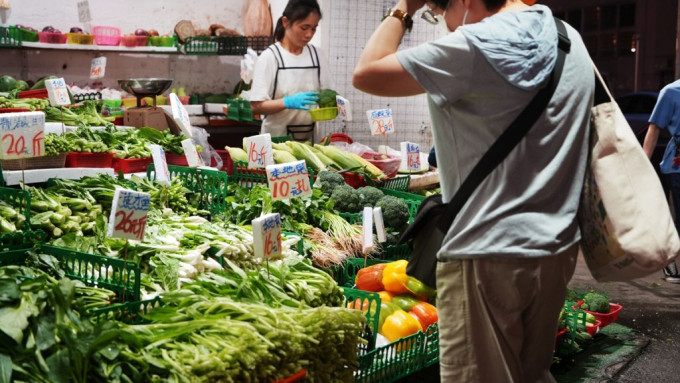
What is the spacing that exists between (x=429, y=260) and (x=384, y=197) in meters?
2.60

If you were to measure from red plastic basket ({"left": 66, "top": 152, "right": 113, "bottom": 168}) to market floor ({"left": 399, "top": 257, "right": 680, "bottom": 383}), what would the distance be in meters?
2.49

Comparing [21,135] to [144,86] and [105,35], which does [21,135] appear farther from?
[105,35]

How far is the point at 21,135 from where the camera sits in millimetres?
3734

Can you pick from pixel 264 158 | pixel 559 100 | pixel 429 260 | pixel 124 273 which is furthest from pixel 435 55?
pixel 264 158

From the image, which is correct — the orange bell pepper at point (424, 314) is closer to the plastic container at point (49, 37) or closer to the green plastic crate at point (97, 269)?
the green plastic crate at point (97, 269)

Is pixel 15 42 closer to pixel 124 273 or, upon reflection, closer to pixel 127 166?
pixel 127 166

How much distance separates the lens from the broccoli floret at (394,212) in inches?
216

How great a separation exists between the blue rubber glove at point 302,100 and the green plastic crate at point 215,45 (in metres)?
2.70

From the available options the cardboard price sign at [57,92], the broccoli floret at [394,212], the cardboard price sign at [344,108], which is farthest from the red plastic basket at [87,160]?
the cardboard price sign at [344,108]

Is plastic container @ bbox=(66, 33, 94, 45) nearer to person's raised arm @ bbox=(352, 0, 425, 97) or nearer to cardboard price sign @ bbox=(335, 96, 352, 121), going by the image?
cardboard price sign @ bbox=(335, 96, 352, 121)

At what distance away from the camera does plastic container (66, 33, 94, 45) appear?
8.88 m

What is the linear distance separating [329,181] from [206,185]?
1.02m

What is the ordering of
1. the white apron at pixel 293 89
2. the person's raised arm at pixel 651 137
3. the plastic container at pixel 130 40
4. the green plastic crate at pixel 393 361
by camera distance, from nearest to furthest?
the green plastic crate at pixel 393 361 < the white apron at pixel 293 89 < the person's raised arm at pixel 651 137 < the plastic container at pixel 130 40

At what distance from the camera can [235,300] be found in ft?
11.0
